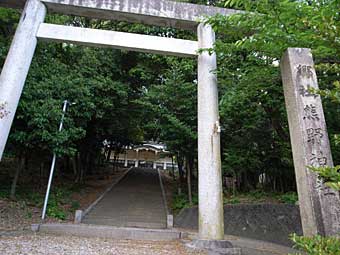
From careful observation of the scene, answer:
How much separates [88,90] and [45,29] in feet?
12.0

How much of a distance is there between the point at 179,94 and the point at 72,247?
229 inches

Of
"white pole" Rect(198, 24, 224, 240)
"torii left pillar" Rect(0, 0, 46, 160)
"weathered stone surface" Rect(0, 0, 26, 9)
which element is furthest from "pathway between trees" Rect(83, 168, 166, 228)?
"weathered stone surface" Rect(0, 0, 26, 9)

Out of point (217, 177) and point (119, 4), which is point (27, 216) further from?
point (119, 4)

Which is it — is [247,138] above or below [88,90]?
below

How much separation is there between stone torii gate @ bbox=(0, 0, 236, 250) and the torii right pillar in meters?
1.88

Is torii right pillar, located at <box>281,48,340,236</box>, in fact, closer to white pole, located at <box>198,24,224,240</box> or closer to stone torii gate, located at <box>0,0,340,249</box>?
stone torii gate, located at <box>0,0,340,249</box>

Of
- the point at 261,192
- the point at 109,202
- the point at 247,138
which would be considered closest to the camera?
the point at 247,138

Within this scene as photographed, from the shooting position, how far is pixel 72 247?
16.5 ft

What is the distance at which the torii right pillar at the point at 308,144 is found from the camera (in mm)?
3422

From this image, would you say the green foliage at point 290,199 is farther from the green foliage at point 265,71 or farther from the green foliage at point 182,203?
the green foliage at point 182,203

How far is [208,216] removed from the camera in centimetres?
529

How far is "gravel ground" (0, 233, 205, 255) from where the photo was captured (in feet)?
15.1

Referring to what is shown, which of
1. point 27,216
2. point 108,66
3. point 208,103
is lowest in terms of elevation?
point 27,216

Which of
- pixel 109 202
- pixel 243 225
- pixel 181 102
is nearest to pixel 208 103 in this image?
pixel 181 102
